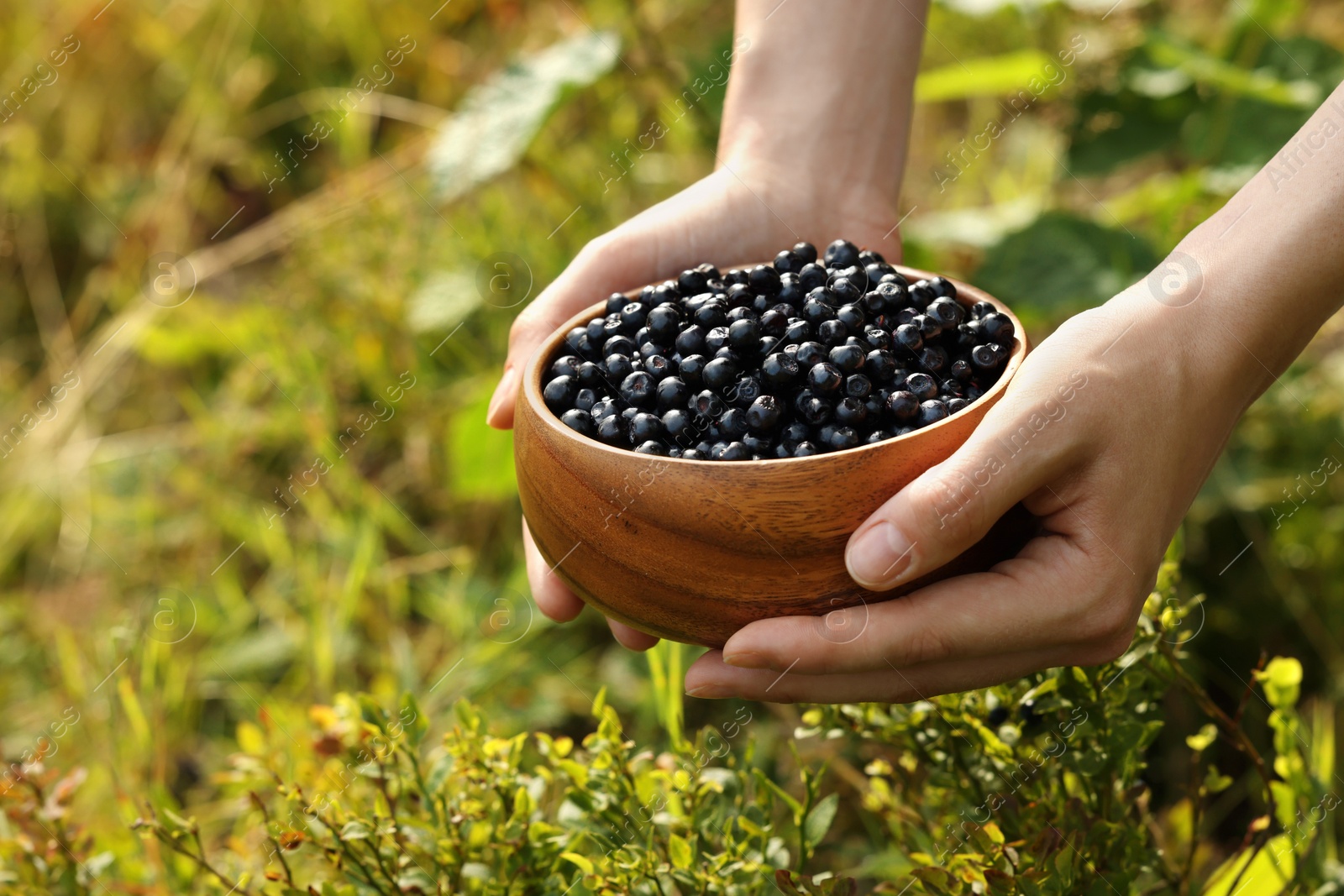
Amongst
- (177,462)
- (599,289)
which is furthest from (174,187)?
Answer: (599,289)

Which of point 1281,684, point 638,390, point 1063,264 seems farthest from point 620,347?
point 1063,264

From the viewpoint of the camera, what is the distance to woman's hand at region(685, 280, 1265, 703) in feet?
2.28

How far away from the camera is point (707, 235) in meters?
1.14

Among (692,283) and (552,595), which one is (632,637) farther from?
(692,283)

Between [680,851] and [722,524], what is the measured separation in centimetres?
23

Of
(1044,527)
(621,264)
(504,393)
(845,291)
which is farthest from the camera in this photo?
(621,264)

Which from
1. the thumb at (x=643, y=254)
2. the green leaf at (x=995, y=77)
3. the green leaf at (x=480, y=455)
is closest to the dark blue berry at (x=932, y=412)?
the thumb at (x=643, y=254)

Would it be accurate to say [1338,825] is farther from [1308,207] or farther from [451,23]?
[451,23]

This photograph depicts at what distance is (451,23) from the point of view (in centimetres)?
256

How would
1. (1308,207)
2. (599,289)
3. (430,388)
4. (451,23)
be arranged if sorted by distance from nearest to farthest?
(1308,207), (599,289), (430,388), (451,23)

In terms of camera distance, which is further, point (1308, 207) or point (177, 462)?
point (177, 462)

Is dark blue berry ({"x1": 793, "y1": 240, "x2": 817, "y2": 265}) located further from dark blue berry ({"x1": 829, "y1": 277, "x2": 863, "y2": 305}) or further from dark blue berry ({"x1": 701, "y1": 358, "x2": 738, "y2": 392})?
dark blue berry ({"x1": 701, "y1": 358, "x2": 738, "y2": 392})

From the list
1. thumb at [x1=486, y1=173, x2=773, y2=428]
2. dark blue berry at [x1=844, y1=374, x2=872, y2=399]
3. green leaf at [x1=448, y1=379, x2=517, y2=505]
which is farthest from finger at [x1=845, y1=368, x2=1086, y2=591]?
green leaf at [x1=448, y1=379, x2=517, y2=505]

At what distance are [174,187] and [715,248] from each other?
179 cm
